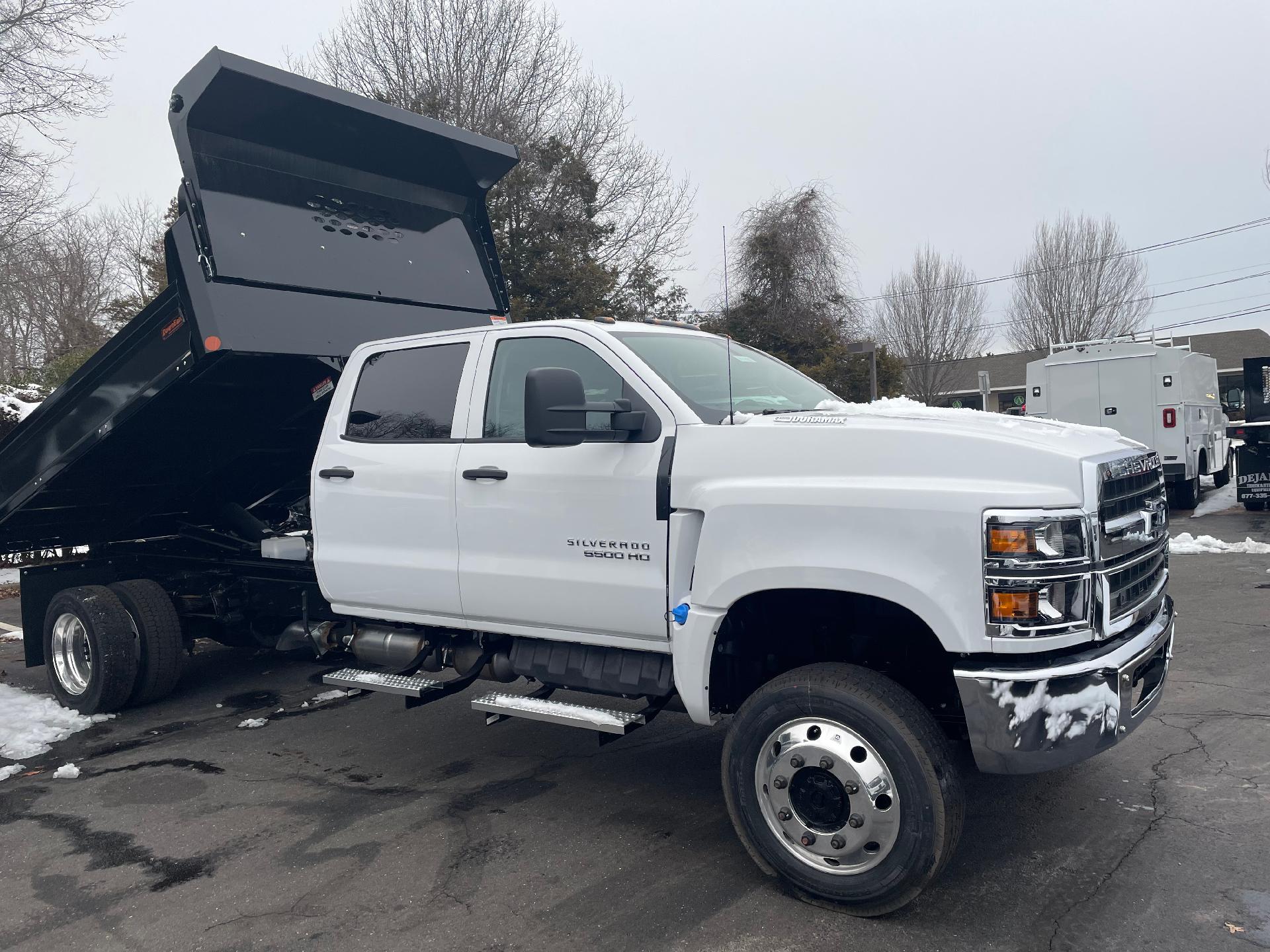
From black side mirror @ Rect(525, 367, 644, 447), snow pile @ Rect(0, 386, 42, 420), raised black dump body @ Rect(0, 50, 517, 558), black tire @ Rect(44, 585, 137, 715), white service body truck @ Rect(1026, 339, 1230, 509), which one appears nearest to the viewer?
black side mirror @ Rect(525, 367, 644, 447)

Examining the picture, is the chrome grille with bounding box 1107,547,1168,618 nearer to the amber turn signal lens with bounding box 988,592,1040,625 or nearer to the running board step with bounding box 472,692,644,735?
the amber turn signal lens with bounding box 988,592,1040,625

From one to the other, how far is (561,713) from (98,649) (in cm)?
375

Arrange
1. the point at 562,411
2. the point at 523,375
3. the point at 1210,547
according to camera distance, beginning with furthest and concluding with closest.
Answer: the point at 1210,547, the point at 523,375, the point at 562,411


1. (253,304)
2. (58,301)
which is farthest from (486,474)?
(58,301)

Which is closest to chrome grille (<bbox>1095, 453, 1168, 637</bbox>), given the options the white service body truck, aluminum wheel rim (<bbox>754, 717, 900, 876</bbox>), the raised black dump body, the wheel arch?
the wheel arch

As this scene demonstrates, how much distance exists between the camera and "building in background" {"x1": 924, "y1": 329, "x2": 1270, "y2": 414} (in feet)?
142

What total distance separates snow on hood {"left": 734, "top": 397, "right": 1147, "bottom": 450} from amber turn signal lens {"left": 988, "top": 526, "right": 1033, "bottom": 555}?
418 millimetres

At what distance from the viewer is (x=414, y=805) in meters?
4.73

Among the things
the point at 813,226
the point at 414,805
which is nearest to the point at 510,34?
the point at 813,226

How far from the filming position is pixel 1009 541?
3.19 metres

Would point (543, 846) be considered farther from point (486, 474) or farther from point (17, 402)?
point (17, 402)

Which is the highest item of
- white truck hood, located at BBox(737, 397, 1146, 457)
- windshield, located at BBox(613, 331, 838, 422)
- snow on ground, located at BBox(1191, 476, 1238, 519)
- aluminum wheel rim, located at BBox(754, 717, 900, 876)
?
windshield, located at BBox(613, 331, 838, 422)

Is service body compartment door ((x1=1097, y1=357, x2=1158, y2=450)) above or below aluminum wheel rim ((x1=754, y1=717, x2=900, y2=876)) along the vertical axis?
above

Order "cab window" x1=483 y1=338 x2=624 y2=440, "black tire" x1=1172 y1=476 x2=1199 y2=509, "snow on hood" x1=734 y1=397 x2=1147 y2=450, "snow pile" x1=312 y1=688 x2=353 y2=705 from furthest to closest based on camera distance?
"black tire" x1=1172 y1=476 x2=1199 y2=509, "snow pile" x1=312 y1=688 x2=353 y2=705, "cab window" x1=483 y1=338 x2=624 y2=440, "snow on hood" x1=734 y1=397 x2=1147 y2=450
